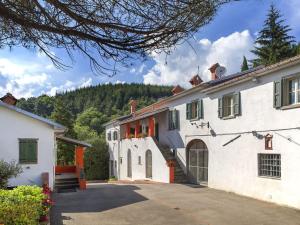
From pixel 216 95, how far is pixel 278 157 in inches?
257

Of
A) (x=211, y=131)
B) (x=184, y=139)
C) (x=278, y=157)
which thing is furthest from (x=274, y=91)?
(x=184, y=139)

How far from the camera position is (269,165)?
1762 centimetres

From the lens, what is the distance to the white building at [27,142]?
20156mm

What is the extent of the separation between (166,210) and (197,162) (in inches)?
409

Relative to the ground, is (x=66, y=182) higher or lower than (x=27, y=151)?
lower

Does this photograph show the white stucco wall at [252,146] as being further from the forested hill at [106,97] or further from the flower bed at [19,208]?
the forested hill at [106,97]

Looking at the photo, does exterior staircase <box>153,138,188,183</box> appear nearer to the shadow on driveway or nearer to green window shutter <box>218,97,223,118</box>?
the shadow on driveway

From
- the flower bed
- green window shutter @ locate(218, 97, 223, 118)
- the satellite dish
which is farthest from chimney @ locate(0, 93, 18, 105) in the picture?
the flower bed

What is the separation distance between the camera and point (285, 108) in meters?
16.3

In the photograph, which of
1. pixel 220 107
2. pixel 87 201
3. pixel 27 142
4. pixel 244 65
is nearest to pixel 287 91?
pixel 220 107

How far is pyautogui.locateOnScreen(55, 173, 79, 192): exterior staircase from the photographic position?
23.4 m

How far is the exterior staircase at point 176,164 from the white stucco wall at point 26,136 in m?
8.82

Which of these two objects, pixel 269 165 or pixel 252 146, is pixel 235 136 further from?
pixel 269 165

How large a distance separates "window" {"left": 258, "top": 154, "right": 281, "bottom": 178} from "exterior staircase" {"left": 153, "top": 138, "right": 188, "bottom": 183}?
896 centimetres
